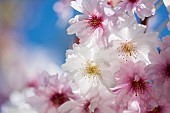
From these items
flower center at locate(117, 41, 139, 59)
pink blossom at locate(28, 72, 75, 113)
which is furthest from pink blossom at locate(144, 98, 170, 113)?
pink blossom at locate(28, 72, 75, 113)

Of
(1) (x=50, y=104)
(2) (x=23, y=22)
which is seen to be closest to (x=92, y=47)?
(1) (x=50, y=104)

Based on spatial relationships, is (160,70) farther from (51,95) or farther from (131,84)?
(51,95)

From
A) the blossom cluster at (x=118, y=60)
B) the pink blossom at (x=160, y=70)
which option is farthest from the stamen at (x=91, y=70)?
the pink blossom at (x=160, y=70)

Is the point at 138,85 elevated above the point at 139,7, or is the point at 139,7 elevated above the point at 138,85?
the point at 139,7

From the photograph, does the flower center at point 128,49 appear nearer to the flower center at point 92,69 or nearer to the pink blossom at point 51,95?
the flower center at point 92,69

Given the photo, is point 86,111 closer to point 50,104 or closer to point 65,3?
point 50,104

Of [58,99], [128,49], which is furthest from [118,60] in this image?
[58,99]
